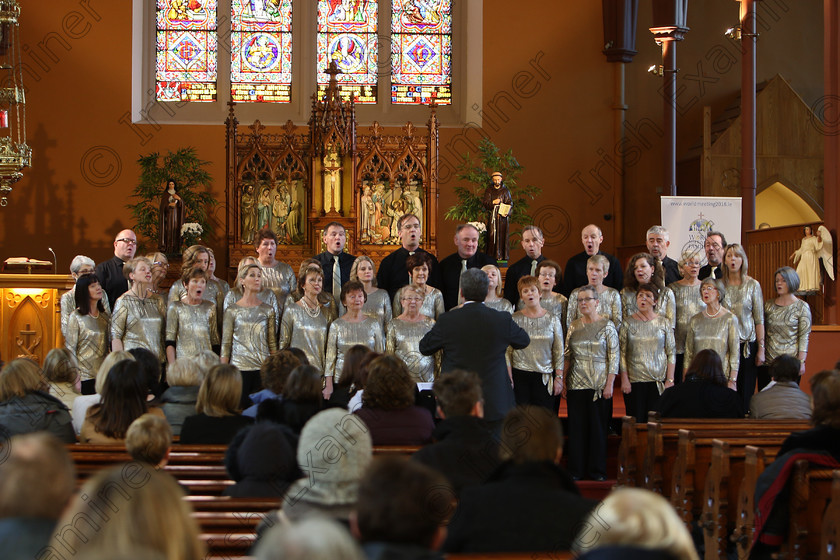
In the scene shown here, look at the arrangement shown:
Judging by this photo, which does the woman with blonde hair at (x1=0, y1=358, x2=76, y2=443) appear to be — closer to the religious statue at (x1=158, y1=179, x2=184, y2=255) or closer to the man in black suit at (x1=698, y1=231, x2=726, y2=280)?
the man in black suit at (x1=698, y1=231, x2=726, y2=280)

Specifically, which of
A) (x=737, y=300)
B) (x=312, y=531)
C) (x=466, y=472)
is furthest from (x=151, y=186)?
(x=312, y=531)

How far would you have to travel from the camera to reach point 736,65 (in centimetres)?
1441

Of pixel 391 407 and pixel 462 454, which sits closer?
pixel 462 454

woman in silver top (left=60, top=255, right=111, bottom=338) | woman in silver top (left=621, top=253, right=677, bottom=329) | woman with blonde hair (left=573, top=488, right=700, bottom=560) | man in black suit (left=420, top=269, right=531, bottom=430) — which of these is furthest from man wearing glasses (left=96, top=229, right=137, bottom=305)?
woman with blonde hair (left=573, top=488, right=700, bottom=560)

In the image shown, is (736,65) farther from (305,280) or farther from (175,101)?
(305,280)

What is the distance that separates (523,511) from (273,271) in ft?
15.5

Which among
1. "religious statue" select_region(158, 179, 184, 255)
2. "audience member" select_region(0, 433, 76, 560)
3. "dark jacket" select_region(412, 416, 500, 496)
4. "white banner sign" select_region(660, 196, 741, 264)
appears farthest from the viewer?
"white banner sign" select_region(660, 196, 741, 264)

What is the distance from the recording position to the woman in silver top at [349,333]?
6348mm

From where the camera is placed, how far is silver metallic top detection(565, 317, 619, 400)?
6316mm

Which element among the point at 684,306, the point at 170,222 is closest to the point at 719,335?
the point at 684,306

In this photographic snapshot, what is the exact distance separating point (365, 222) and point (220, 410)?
7.22 meters

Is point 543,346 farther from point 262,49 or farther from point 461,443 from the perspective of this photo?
point 262,49

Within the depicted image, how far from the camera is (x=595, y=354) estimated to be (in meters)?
6.33

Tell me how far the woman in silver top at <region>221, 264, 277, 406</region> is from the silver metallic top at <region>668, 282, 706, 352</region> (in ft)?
9.12
